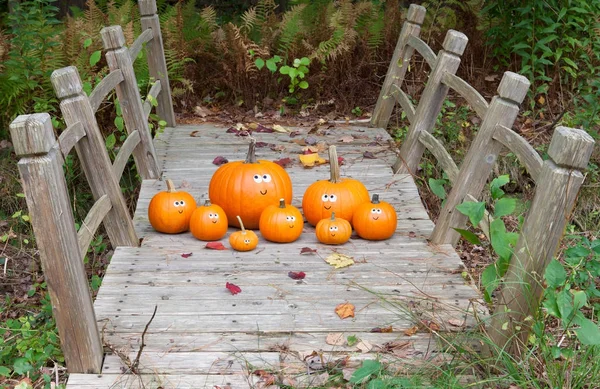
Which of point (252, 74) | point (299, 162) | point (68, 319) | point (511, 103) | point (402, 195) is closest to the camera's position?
point (68, 319)

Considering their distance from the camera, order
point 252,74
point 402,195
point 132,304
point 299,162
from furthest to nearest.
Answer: point 252,74 → point 299,162 → point 402,195 → point 132,304

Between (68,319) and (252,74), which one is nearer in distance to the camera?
(68,319)

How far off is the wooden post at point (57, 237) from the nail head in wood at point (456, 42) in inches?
131

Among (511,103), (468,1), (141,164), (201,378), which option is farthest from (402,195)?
(468,1)

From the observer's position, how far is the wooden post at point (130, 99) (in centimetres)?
538

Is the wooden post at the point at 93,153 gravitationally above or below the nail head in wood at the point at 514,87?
below

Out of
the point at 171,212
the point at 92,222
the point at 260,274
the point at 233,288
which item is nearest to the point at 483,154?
the point at 260,274

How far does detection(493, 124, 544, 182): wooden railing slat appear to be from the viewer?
139 inches

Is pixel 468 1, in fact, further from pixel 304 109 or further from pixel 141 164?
pixel 141 164

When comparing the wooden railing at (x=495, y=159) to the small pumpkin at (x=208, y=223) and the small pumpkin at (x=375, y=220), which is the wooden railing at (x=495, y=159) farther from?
the small pumpkin at (x=208, y=223)

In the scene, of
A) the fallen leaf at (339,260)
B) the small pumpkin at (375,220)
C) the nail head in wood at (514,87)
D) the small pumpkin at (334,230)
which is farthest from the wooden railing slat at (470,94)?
the fallen leaf at (339,260)

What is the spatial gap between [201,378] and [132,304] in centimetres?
84

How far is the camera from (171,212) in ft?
16.2

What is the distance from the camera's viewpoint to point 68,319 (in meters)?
3.35
